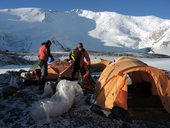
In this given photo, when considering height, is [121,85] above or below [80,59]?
below

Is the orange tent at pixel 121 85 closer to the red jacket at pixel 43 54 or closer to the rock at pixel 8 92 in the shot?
the red jacket at pixel 43 54

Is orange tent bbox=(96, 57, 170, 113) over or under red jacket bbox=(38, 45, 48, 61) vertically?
under

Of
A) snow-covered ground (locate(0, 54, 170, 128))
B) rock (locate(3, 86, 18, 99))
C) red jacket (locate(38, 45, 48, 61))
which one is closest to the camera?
snow-covered ground (locate(0, 54, 170, 128))

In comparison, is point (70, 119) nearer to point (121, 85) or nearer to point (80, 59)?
point (121, 85)

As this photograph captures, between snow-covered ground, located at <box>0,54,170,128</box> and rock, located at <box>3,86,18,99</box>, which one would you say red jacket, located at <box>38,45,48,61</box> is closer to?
rock, located at <box>3,86,18,99</box>

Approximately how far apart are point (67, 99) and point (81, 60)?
3547mm

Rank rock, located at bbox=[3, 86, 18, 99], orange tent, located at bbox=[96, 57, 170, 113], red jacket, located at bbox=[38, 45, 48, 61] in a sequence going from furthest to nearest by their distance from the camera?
red jacket, located at bbox=[38, 45, 48, 61] → rock, located at bbox=[3, 86, 18, 99] → orange tent, located at bbox=[96, 57, 170, 113]

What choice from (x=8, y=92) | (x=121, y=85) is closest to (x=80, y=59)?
(x=8, y=92)

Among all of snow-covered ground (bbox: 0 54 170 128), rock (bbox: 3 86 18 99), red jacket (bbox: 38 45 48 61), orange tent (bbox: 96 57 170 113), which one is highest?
red jacket (bbox: 38 45 48 61)

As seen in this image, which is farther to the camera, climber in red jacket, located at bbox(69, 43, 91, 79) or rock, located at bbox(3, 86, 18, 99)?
climber in red jacket, located at bbox(69, 43, 91, 79)

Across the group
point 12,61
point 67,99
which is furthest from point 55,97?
point 12,61

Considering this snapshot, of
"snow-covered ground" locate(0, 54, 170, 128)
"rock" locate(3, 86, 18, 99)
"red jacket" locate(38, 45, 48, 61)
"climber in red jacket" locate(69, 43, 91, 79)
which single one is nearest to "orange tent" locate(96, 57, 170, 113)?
"snow-covered ground" locate(0, 54, 170, 128)

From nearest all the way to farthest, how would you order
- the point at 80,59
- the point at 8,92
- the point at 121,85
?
the point at 121,85 < the point at 8,92 < the point at 80,59

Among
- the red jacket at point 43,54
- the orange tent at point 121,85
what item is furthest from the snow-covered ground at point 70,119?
the red jacket at point 43,54
